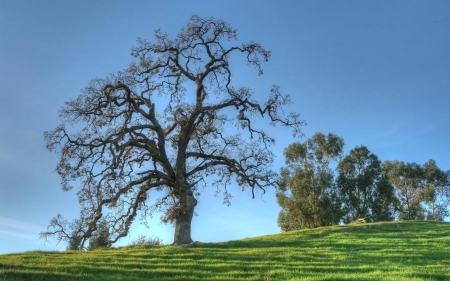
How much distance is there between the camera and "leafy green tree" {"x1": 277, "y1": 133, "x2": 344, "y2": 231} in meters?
53.1

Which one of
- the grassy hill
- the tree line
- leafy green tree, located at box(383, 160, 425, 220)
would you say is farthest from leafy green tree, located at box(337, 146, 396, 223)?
the grassy hill

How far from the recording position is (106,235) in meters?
22.2

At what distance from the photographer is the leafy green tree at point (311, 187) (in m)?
53.1

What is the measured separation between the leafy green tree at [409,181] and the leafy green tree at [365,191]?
14.3m

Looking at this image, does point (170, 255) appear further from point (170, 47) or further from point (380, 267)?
point (170, 47)

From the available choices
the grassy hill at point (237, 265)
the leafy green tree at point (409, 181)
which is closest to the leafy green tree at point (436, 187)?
the leafy green tree at point (409, 181)

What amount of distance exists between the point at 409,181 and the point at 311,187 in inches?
1102

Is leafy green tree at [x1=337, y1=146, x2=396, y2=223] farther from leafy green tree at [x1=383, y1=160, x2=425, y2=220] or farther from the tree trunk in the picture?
the tree trunk

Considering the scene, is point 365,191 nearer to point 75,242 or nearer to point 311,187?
point 311,187

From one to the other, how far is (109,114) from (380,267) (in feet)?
59.4

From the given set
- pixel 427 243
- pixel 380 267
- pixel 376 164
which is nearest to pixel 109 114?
pixel 380 267

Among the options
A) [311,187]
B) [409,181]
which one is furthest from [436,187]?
[311,187]

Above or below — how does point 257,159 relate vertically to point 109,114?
below

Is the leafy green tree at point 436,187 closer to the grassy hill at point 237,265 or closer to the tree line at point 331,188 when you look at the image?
the tree line at point 331,188
